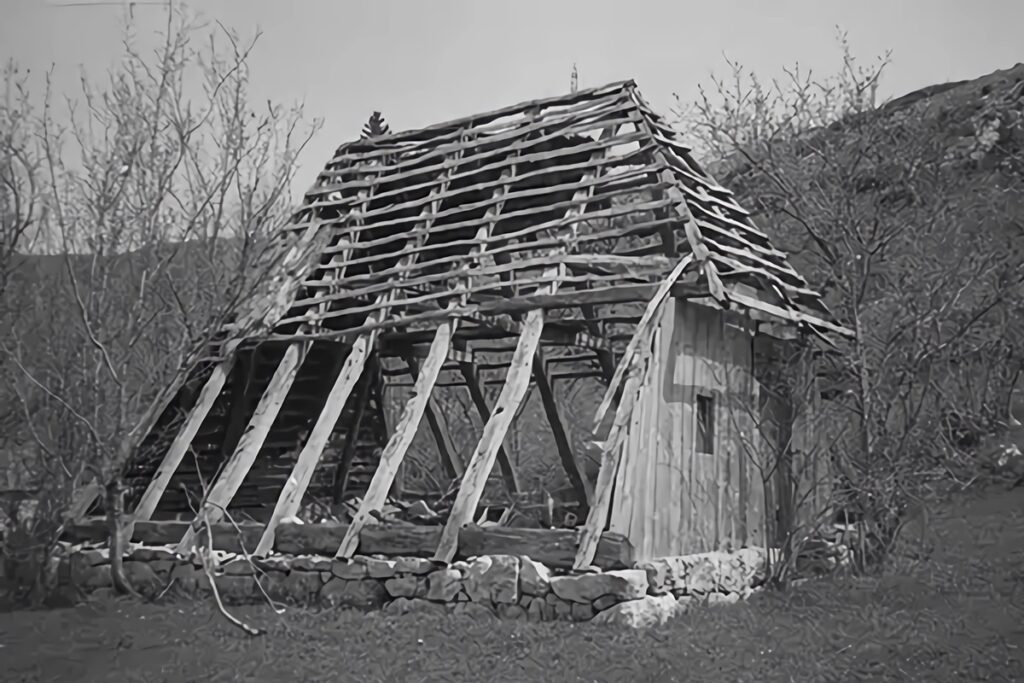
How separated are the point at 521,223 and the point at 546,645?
7.02m

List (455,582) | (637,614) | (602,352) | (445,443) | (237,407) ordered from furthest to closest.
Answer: (445,443) → (602,352) → (237,407) → (455,582) → (637,614)

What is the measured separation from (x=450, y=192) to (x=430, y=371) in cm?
314

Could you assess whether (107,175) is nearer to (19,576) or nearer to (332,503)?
(19,576)

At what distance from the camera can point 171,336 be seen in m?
13.3

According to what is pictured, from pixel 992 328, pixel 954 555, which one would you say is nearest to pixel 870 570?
pixel 954 555

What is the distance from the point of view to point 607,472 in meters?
9.22

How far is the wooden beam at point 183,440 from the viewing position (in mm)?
11625

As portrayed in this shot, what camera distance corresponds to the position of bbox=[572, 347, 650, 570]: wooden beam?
9.04 m

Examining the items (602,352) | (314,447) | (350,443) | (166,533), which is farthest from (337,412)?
(602,352)

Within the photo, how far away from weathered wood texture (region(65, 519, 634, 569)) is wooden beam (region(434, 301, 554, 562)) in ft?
0.43

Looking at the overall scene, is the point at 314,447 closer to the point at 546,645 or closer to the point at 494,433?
the point at 494,433

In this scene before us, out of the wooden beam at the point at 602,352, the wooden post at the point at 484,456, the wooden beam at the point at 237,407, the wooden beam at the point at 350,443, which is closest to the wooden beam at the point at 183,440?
the wooden beam at the point at 237,407

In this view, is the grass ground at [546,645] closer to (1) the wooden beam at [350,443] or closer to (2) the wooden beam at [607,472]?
(2) the wooden beam at [607,472]

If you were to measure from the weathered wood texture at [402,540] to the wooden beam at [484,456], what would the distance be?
0.13 metres
